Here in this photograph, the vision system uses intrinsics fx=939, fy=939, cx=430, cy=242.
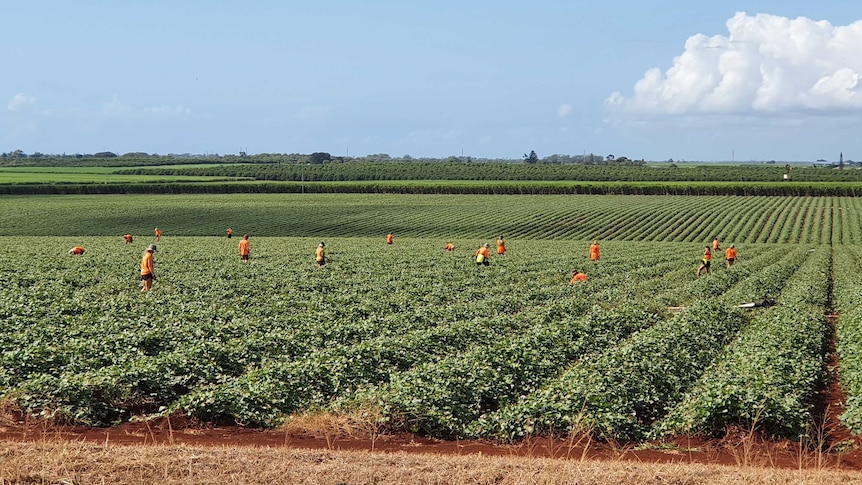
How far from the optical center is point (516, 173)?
158 m

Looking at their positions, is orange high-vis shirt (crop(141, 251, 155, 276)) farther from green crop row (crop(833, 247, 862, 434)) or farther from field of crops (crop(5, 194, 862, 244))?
field of crops (crop(5, 194, 862, 244))

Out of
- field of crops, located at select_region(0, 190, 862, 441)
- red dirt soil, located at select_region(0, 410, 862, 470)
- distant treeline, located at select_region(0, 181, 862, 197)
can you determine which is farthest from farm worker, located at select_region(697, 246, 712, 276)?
distant treeline, located at select_region(0, 181, 862, 197)

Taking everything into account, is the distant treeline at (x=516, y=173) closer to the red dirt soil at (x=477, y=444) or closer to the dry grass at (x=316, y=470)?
the red dirt soil at (x=477, y=444)

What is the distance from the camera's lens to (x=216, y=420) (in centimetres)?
1306

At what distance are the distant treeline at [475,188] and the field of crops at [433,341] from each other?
230ft

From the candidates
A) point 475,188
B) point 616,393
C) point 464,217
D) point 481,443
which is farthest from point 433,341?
point 475,188

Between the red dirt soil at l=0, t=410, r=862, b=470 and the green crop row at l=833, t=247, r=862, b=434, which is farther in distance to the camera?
the green crop row at l=833, t=247, r=862, b=434

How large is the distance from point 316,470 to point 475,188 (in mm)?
111985

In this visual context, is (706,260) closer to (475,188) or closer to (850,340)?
(850,340)

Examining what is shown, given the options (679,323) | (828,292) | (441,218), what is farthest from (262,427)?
(441,218)

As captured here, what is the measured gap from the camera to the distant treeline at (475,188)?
110m

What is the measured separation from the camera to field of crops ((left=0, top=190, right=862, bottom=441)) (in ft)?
42.7

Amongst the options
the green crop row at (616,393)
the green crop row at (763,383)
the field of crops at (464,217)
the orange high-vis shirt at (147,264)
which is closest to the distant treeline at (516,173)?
the field of crops at (464,217)

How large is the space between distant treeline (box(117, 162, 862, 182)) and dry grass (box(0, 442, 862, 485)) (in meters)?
128
